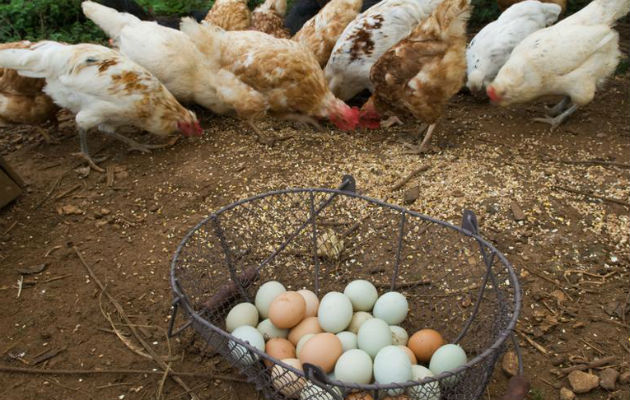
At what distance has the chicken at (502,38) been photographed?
346 cm

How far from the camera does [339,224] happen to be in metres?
2.44

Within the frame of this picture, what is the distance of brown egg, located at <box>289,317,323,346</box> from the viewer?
171 cm

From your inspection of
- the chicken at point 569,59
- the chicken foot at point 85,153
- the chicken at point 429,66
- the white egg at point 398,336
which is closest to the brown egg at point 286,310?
the white egg at point 398,336

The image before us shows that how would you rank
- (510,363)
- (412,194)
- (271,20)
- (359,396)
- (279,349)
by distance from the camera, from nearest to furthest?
1. (359,396)
2. (279,349)
3. (510,363)
4. (412,194)
5. (271,20)

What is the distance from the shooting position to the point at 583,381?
168 centimetres

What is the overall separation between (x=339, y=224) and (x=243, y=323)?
849 millimetres

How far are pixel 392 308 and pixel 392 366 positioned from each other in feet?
1.17

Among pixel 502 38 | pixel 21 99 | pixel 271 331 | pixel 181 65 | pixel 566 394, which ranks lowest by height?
pixel 566 394

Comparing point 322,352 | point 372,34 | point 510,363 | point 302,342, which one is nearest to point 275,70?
point 372,34

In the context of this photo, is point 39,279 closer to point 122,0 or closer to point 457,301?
point 457,301

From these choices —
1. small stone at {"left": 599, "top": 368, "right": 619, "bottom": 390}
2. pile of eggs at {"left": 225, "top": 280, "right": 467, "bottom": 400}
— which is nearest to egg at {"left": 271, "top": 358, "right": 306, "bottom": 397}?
pile of eggs at {"left": 225, "top": 280, "right": 467, "bottom": 400}

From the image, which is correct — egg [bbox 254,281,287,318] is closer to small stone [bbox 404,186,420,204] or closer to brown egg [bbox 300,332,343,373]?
brown egg [bbox 300,332,343,373]

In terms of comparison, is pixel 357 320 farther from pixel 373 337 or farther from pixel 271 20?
pixel 271 20

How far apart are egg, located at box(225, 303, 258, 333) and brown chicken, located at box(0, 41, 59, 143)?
7.76 feet
